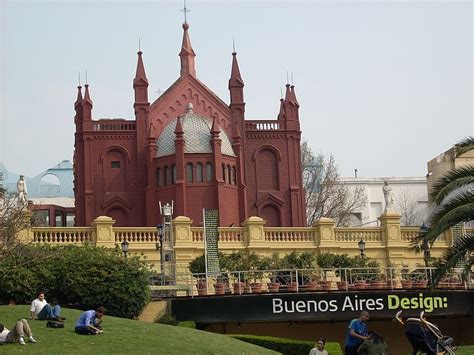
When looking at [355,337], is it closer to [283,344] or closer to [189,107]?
[283,344]

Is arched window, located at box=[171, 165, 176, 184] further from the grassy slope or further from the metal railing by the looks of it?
the grassy slope

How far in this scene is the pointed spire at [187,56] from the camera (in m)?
79.8

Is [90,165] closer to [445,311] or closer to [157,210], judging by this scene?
[157,210]

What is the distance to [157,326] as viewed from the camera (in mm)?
33625

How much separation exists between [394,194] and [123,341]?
80350 millimetres

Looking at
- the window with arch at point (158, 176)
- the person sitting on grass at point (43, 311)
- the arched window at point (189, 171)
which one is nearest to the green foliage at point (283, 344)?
the person sitting on grass at point (43, 311)

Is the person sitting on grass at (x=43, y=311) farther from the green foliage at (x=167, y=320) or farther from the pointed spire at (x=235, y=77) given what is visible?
the pointed spire at (x=235, y=77)

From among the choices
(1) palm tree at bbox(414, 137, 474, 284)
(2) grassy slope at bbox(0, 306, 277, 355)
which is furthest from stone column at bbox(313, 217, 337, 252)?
(1) palm tree at bbox(414, 137, 474, 284)

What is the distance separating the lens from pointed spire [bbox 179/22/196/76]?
79.8 meters

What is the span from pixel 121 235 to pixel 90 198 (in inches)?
704

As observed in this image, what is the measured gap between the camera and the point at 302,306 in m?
41.0

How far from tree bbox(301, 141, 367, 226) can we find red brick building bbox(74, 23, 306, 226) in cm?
1163

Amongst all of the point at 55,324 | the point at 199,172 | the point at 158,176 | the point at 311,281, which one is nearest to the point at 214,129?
the point at 199,172

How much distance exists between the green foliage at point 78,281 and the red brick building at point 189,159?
2899 centimetres
